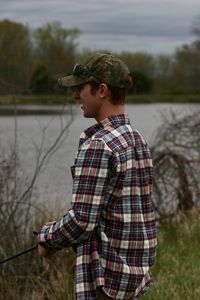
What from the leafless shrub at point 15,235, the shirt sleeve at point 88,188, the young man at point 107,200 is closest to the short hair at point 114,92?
the young man at point 107,200

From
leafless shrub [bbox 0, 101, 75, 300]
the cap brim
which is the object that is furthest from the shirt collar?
leafless shrub [bbox 0, 101, 75, 300]

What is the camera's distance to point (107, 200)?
A: 10.2ft

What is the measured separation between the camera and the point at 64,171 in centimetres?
948

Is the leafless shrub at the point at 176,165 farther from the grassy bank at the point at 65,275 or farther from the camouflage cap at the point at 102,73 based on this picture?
the camouflage cap at the point at 102,73

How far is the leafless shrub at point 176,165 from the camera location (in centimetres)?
979

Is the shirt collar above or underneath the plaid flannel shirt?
above

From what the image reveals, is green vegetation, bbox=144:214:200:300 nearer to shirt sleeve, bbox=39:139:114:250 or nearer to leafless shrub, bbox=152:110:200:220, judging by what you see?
leafless shrub, bbox=152:110:200:220

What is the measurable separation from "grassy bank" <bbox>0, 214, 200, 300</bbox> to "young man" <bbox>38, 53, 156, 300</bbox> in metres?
2.50

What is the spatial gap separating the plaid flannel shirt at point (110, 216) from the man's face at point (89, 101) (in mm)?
63

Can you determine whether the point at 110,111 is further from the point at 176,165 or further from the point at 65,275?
the point at 176,165

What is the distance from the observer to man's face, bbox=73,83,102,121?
3.18 meters

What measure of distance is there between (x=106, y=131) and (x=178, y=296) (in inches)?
108

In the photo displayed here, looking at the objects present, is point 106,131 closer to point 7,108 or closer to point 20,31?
point 7,108

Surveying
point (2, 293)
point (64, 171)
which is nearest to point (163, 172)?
point (64, 171)
